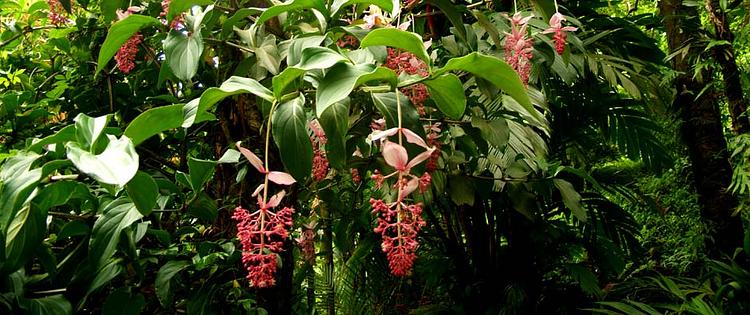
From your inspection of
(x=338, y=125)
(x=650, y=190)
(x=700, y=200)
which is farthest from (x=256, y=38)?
(x=650, y=190)

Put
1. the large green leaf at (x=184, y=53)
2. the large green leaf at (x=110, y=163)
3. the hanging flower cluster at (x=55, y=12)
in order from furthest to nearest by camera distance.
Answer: the hanging flower cluster at (x=55, y=12) < the large green leaf at (x=184, y=53) < the large green leaf at (x=110, y=163)

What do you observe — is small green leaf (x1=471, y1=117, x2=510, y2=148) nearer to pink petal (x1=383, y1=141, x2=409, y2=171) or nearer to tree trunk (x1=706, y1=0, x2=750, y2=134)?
pink petal (x1=383, y1=141, x2=409, y2=171)

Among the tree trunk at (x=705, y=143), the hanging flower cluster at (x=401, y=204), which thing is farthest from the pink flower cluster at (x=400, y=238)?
the tree trunk at (x=705, y=143)

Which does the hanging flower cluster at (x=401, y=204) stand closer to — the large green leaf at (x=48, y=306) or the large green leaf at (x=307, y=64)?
the large green leaf at (x=307, y=64)

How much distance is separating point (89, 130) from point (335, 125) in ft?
0.83

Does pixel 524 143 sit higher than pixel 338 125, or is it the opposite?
pixel 338 125

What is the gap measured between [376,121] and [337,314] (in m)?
2.11

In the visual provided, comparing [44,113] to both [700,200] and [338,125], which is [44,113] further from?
[700,200]

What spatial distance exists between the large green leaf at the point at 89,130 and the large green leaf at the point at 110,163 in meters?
0.04

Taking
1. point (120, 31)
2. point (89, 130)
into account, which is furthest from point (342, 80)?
point (120, 31)

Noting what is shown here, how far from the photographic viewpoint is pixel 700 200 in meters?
2.32

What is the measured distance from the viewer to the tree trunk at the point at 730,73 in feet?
7.20

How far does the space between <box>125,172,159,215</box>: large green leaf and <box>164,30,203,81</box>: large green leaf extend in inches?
9.3

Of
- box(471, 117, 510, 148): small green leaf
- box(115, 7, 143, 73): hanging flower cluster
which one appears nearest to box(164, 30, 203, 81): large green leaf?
box(115, 7, 143, 73): hanging flower cluster
